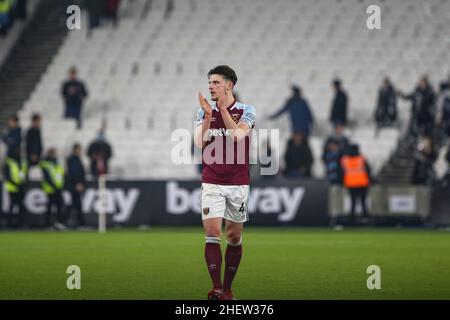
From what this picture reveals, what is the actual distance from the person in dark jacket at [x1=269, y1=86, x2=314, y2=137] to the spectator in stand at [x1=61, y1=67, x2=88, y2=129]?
567 cm

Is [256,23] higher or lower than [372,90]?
higher

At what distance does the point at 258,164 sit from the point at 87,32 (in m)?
10.3

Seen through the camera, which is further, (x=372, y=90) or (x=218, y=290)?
(x=372, y=90)

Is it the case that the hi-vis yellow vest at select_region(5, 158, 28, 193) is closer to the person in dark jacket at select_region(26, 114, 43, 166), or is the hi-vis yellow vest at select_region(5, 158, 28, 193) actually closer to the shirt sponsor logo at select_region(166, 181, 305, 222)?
the person in dark jacket at select_region(26, 114, 43, 166)

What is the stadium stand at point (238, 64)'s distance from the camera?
3281 cm

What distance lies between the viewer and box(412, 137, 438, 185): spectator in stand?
27562 millimetres

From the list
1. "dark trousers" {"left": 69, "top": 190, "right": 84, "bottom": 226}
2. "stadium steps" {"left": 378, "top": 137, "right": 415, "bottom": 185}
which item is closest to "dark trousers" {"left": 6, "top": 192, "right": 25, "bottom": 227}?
"dark trousers" {"left": 69, "top": 190, "right": 84, "bottom": 226}

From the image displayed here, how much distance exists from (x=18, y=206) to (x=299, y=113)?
24.4 feet

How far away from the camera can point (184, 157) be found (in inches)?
1155

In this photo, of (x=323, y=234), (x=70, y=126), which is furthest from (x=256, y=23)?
(x=323, y=234)

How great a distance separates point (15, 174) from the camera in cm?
2723

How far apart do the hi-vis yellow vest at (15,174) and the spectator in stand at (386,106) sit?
9.13 m

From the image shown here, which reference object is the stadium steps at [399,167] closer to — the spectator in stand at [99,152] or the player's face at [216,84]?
the spectator in stand at [99,152]

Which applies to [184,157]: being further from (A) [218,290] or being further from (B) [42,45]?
(A) [218,290]
